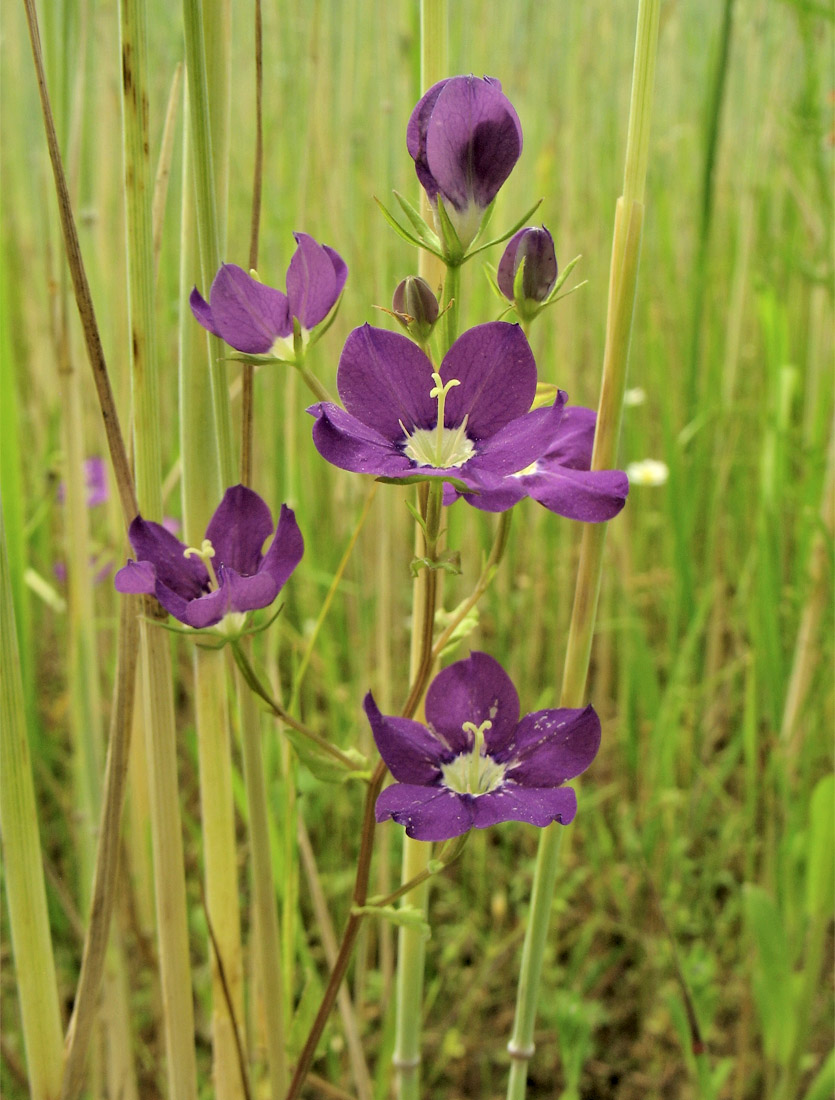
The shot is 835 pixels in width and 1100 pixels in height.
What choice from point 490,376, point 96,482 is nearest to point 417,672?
point 490,376

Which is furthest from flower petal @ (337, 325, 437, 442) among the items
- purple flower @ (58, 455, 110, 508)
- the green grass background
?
purple flower @ (58, 455, 110, 508)

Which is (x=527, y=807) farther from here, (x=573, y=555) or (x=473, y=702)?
(x=573, y=555)

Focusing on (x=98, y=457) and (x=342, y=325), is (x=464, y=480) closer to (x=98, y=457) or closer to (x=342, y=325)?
(x=342, y=325)

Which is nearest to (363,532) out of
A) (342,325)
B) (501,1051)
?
(342,325)

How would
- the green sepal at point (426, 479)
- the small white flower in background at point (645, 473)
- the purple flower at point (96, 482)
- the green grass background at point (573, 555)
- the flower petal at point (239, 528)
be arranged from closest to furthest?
the green sepal at point (426, 479) → the flower petal at point (239, 528) → the green grass background at point (573, 555) → the purple flower at point (96, 482) → the small white flower in background at point (645, 473)

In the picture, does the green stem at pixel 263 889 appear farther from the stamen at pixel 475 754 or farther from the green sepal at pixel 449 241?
the green sepal at pixel 449 241

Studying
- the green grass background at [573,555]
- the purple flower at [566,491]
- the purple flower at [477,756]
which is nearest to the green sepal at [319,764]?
the purple flower at [477,756]
